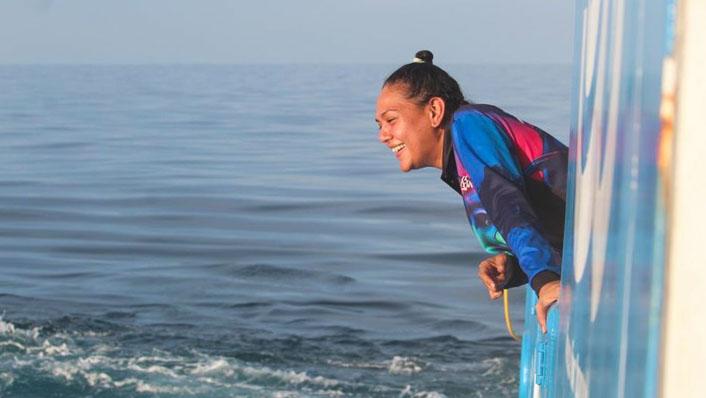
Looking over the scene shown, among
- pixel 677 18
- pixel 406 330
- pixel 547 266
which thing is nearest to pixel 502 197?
pixel 547 266

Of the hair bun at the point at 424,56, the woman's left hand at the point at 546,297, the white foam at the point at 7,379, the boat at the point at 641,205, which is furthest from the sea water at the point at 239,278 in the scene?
the boat at the point at 641,205

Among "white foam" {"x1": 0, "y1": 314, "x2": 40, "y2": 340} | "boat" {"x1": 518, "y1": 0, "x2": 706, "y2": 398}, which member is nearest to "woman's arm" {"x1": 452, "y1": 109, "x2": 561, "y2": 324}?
"boat" {"x1": 518, "y1": 0, "x2": 706, "y2": 398}

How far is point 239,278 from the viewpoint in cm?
1242

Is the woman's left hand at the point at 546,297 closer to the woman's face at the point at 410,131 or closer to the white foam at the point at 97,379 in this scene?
the woman's face at the point at 410,131

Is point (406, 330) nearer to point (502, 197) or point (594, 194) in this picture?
point (502, 197)

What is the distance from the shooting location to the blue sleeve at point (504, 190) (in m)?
2.48

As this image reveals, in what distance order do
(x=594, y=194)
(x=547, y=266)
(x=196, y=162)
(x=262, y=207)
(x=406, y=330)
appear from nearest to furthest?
(x=594, y=194), (x=547, y=266), (x=406, y=330), (x=262, y=207), (x=196, y=162)

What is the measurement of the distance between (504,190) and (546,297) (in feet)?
1.21

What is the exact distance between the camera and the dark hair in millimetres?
3395

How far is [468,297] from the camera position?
11.8 metres

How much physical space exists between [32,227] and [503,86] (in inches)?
1583

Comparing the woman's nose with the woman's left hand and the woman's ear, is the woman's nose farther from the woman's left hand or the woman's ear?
the woman's left hand

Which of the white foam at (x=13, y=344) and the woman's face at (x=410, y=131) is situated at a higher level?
the woman's face at (x=410, y=131)

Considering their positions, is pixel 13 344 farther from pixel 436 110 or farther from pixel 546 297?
pixel 546 297
